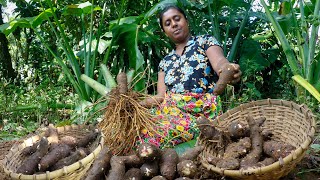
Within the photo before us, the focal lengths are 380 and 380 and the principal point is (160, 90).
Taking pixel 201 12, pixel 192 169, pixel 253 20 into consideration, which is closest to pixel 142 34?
pixel 201 12

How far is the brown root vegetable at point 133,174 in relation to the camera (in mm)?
1783

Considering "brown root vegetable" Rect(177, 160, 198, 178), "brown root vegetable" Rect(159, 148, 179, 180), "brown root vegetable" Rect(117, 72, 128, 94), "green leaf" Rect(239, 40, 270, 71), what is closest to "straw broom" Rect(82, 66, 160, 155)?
"brown root vegetable" Rect(117, 72, 128, 94)

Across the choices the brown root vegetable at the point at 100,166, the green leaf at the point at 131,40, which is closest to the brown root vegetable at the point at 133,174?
the brown root vegetable at the point at 100,166

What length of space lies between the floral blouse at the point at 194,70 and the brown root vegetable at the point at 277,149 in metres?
0.78

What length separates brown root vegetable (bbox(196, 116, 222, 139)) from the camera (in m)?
2.11

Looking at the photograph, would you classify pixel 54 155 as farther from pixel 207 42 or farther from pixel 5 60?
pixel 5 60

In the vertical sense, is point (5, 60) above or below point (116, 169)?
above

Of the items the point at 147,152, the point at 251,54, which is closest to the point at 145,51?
the point at 251,54

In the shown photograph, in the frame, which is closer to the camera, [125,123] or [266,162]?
[266,162]

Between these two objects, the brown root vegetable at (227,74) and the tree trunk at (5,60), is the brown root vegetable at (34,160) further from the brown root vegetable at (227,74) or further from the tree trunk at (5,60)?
the tree trunk at (5,60)

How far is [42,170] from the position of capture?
2090 mm

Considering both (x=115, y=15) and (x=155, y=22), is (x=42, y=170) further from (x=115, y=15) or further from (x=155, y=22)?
(x=115, y=15)

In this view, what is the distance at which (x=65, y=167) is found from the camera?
1915 millimetres

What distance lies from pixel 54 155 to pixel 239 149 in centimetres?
104
